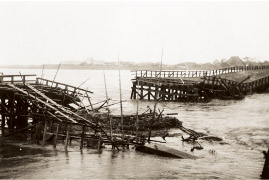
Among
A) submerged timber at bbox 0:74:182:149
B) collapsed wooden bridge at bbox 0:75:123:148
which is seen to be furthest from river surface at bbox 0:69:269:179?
collapsed wooden bridge at bbox 0:75:123:148

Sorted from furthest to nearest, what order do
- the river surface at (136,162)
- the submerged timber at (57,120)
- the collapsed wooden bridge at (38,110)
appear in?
the collapsed wooden bridge at (38,110), the submerged timber at (57,120), the river surface at (136,162)

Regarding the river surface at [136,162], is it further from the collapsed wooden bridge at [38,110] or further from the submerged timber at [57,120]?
the collapsed wooden bridge at [38,110]

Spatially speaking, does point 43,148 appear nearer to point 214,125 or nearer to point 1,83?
point 1,83

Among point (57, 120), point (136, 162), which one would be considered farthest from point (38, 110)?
point (136, 162)

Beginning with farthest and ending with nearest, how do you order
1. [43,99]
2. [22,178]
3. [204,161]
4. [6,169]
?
[43,99] → [204,161] → [6,169] → [22,178]

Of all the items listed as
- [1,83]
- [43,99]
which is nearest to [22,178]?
[43,99]

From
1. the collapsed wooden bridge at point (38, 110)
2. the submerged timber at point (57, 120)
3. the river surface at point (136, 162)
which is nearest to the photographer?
the river surface at point (136, 162)

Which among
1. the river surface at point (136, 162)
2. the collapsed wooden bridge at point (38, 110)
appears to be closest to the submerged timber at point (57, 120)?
the collapsed wooden bridge at point (38, 110)

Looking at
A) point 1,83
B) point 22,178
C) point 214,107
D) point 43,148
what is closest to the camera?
point 22,178

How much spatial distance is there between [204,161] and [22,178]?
30.6ft

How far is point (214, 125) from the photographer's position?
105 feet

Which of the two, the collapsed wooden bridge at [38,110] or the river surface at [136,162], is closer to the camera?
the river surface at [136,162]

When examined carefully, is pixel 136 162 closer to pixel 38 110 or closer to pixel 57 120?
pixel 57 120

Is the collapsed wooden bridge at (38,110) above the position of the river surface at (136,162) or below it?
above
